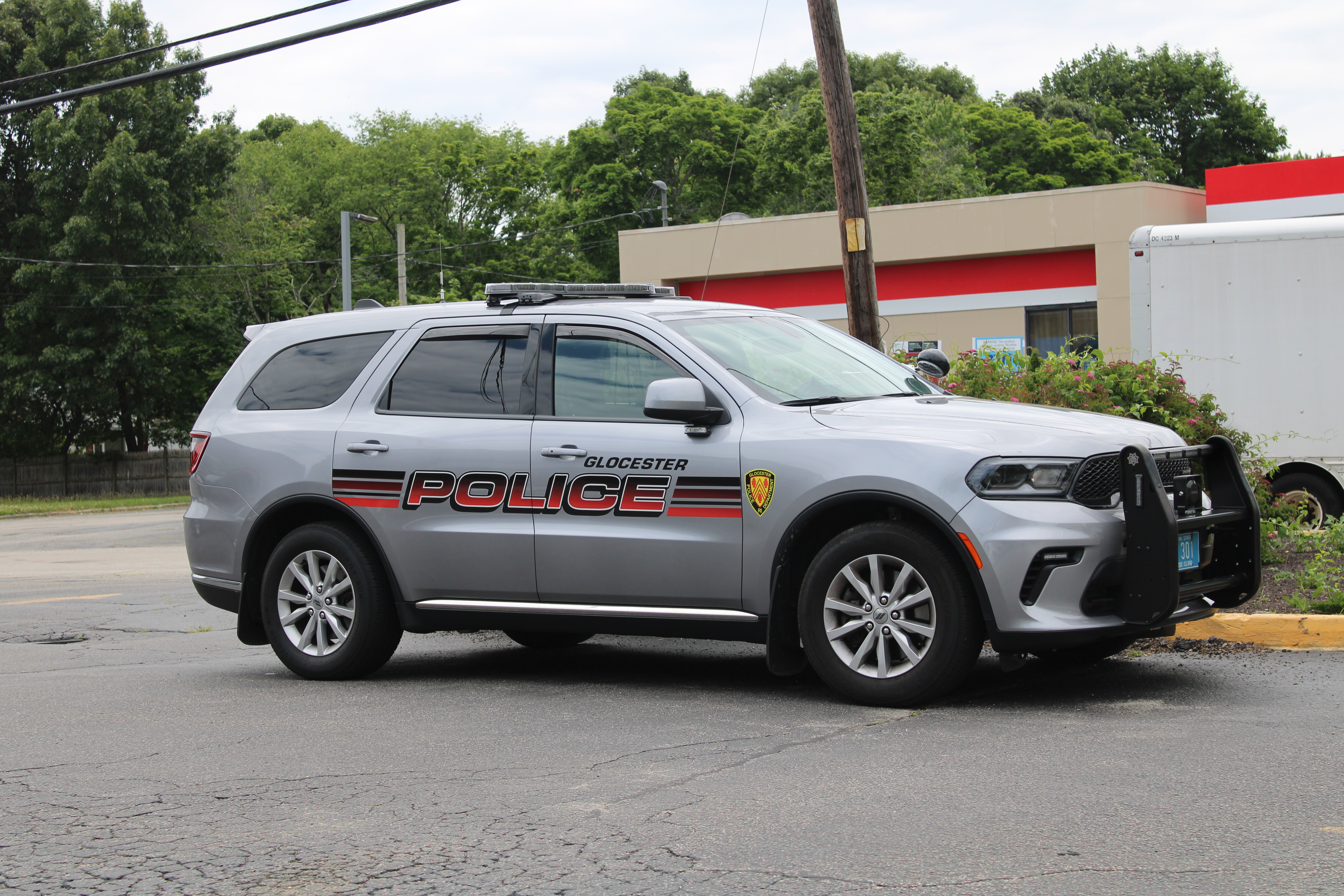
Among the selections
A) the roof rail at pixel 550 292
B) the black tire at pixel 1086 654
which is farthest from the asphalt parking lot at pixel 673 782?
the roof rail at pixel 550 292

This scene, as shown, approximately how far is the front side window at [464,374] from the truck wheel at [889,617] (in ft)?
6.12

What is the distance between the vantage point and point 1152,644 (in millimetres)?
7676

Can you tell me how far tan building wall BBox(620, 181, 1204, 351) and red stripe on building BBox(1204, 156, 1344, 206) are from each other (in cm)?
116

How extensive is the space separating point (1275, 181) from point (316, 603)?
76.4 feet

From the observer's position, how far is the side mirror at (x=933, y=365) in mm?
8195

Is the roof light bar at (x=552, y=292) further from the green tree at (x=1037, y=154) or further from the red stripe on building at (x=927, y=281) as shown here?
the green tree at (x=1037, y=154)

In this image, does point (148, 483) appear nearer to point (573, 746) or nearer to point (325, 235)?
point (325, 235)

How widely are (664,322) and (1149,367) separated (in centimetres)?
453

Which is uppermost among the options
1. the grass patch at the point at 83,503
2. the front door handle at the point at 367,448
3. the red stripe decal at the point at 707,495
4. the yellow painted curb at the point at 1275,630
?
the front door handle at the point at 367,448

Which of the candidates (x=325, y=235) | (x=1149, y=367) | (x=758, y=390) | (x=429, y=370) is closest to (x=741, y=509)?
(x=758, y=390)

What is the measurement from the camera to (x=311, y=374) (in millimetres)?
7883

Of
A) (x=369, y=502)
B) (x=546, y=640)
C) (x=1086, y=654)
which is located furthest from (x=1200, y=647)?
(x=369, y=502)

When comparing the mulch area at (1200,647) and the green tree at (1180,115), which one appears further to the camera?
the green tree at (1180,115)

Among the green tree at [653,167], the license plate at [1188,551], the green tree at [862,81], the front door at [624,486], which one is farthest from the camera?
the green tree at [862,81]
